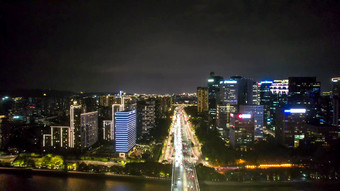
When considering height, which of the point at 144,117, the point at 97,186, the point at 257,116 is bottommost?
the point at 97,186

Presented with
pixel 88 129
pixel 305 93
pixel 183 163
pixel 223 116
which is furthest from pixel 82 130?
pixel 305 93

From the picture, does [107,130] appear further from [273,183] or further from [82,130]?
[273,183]

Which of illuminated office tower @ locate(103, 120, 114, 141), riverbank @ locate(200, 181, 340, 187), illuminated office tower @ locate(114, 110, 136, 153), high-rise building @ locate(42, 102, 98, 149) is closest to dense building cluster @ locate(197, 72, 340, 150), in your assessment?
riverbank @ locate(200, 181, 340, 187)

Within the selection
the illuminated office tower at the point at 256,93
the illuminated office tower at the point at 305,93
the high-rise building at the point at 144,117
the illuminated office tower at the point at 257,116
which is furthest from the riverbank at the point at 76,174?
the illuminated office tower at the point at 256,93

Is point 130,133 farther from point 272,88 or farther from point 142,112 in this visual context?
point 272,88

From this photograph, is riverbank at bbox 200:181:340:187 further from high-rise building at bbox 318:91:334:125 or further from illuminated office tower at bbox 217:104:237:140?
high-rise building at bbox 318:91:334:125

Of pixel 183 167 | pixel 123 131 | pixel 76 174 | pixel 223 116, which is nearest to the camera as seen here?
pixel 76 174

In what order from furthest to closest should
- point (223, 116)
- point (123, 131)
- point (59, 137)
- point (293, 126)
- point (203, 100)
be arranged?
point (203, 100) < point (223, 116) < point (293, 126) < point (59, 137) < point (123, 131)
